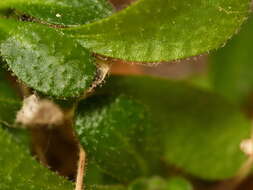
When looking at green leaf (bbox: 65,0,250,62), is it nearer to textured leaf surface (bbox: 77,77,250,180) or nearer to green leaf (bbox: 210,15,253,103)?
textured leaf surface (bbox: 77,77,250,180)

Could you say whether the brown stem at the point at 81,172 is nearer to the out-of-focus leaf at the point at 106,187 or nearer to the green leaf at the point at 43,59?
the out-of-focus leaf at the point at 106,187

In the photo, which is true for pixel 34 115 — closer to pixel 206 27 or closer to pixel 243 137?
pixel 206 27

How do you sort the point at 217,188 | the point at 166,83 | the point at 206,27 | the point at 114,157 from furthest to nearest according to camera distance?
the point at 217,188, the point at 166,83, the point at 114,157, the point at 206,27

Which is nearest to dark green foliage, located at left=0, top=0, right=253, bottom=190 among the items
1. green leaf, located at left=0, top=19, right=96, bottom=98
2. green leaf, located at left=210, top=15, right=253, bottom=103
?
→ green leaf, located at left=0, top=19, right=96, bottom=98

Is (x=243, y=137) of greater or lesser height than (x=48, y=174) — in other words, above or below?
above

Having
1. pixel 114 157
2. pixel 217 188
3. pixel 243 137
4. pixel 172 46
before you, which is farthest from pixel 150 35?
pixel 217 188

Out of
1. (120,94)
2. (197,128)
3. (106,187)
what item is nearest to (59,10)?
(120,94)
